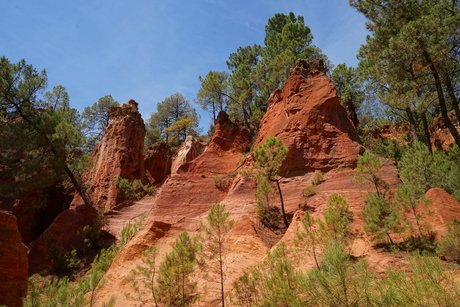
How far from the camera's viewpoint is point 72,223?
67.3 ft

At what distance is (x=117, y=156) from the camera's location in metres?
29.2

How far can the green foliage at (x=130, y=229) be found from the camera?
16.5 metres

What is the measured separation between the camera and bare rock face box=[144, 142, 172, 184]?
34.3 metres

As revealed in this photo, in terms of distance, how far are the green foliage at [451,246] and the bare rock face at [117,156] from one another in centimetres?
2383

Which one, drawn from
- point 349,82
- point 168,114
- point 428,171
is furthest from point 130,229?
point 168,114

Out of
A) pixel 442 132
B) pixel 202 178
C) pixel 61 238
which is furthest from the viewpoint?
pixel 442 132

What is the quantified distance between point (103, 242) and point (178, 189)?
605cm

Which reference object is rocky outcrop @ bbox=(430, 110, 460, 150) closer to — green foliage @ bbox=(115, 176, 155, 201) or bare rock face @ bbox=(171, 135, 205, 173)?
bare rock face @ bbox=(171, 135, 205, 173)

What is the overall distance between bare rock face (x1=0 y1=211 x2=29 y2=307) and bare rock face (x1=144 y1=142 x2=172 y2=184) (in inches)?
909

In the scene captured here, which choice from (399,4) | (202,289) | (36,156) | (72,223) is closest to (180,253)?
(202,289)

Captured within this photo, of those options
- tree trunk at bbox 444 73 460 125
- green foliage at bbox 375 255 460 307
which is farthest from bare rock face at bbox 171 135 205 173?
green foliage at bbox 375 255 460 307

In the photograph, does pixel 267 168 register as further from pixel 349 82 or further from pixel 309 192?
pixel 349 82

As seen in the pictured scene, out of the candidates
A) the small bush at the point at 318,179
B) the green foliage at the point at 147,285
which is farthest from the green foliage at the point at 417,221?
the green foliage at the point at 147,285

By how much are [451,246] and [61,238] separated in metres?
20.3
